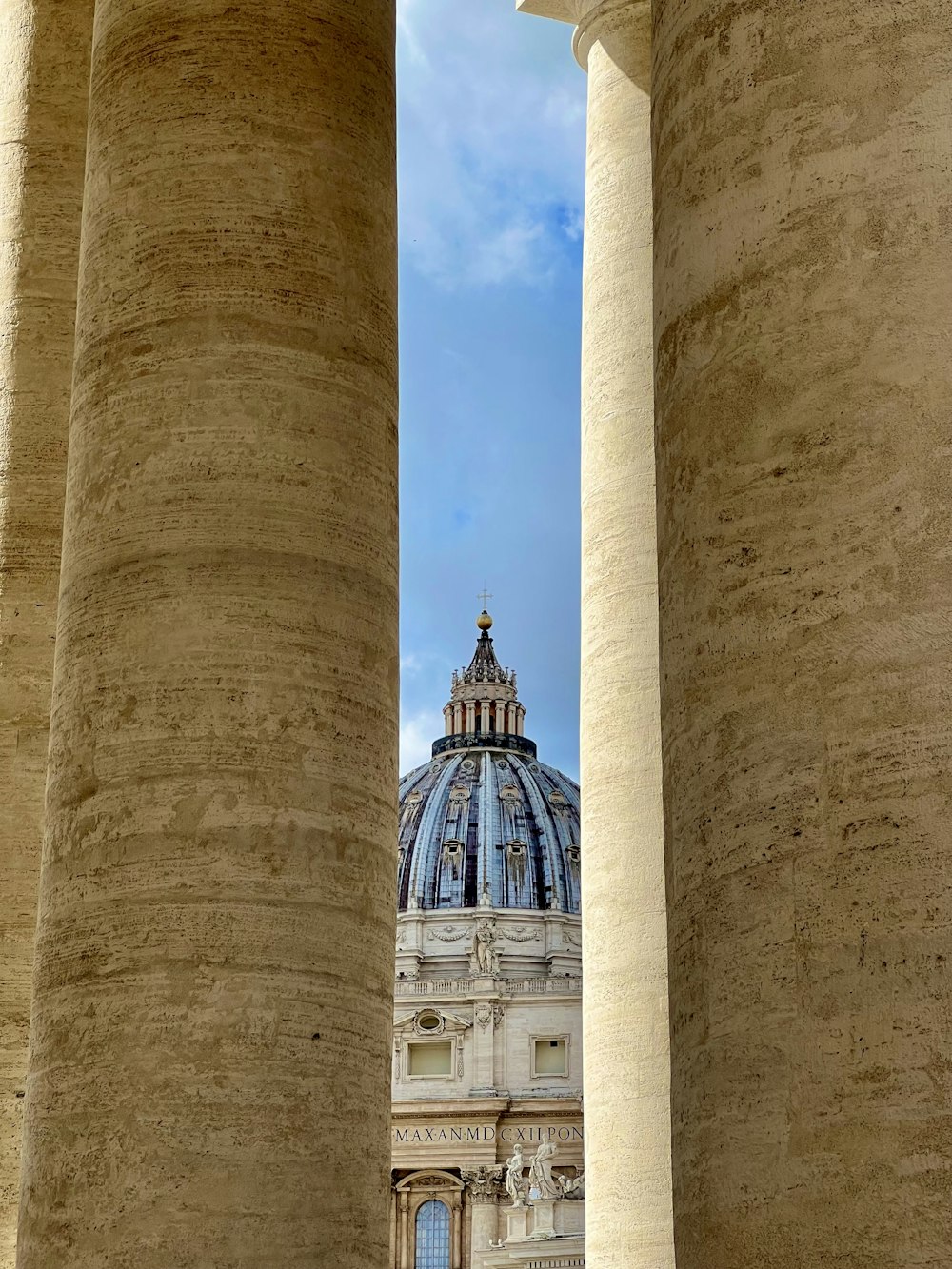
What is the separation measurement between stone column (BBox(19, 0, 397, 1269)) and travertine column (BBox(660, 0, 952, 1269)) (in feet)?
16.8

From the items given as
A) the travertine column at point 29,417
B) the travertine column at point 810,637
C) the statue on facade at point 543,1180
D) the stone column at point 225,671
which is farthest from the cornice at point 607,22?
the statue on facade at point 543,1180

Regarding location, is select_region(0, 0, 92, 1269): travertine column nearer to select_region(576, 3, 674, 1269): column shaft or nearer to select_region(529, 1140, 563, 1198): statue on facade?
select_region(576, 3, 674, 1269): column shaft

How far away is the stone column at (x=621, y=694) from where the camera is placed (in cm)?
2348

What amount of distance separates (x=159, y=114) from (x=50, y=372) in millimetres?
5257

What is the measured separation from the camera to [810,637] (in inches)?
357

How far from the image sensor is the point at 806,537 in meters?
9.25

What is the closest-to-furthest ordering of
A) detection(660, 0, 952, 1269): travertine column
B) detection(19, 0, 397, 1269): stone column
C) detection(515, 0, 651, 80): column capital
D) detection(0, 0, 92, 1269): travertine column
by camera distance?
detection(660, 0, 952, 1269): travertine column
detection(19, 0, 397, 1269): stone column
detection(0, 0, 92, 1269): travertine column
detection(515, 0, 651, 80): column capital

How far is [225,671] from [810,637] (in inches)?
271

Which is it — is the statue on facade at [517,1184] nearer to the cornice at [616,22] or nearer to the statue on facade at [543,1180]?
the statue on facade at [543,1180]

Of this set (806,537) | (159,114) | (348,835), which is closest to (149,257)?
(159,114)

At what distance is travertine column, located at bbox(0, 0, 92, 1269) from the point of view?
18828 mm

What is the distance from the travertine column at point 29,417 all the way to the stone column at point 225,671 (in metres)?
3.95

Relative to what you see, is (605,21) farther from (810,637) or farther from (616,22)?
(810,637)

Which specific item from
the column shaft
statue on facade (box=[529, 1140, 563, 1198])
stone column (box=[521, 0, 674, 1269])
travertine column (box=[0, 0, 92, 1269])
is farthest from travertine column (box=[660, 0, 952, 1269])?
statue on facade (box=[529, 1140, 563, 1198])
